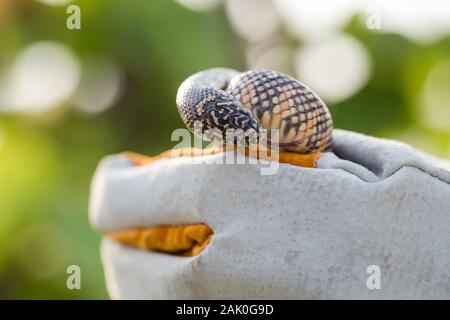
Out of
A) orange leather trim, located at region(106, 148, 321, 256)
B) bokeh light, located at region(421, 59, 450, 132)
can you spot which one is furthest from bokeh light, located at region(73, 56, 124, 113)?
orange leather trim, located at region(106, 148, 321, 256)

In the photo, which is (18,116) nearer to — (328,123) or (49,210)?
(49,210)

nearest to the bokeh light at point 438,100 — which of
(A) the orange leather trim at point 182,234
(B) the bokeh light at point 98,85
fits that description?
(B) the bokeh light at point 98,85

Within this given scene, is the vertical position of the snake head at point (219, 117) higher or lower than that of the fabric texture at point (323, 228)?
higher

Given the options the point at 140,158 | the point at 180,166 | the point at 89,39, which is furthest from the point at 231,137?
the point at 89,39

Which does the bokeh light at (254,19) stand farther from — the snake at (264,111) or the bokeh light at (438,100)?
the snake at (264,111)

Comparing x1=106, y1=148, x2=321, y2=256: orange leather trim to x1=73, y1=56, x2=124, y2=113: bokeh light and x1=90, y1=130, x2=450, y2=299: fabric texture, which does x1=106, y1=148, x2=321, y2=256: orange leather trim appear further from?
x1=73, y1=56, x2=124, y2=113: bokeh light

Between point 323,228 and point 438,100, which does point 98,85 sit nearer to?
point 438,100

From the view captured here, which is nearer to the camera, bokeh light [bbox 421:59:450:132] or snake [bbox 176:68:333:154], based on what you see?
snake [bbox 176:68:333:154]

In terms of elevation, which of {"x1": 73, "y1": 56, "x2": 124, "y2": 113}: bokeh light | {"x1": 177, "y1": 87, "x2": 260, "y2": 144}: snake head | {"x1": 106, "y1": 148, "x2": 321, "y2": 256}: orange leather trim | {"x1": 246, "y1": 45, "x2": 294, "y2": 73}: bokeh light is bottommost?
{"x1": 106, "y1": 148, "x2": 321, "y2": 256}: orange leather trim
